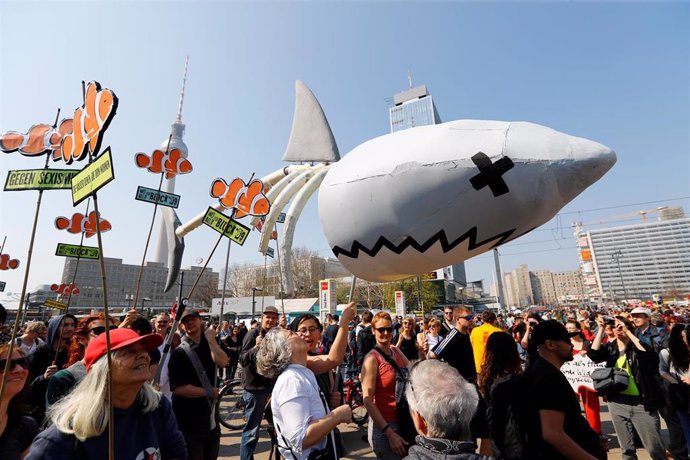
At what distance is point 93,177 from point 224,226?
2444 mm

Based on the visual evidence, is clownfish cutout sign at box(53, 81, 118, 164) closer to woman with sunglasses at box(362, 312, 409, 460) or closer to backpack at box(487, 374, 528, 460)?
woman with sunglasses at box(362, 312, 409, 460)

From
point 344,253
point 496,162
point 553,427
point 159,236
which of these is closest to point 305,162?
point 344,253

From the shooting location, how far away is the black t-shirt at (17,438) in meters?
1.75

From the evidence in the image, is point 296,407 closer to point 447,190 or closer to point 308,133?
point 447,190

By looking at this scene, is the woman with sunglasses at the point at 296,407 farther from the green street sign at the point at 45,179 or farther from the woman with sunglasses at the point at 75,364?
the green street sign at the point at 45,179

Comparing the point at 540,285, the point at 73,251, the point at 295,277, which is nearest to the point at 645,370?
the point at 73,251

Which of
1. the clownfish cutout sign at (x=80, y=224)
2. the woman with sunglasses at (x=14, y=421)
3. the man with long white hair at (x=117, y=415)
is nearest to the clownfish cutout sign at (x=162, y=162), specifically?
the clownfish cutout sign at (x=80, y=224)

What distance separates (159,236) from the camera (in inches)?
4067

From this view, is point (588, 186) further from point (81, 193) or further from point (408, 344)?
point (408, 344)

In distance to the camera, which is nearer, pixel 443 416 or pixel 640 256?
pixel 443 416

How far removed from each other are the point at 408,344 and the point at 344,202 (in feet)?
15.4

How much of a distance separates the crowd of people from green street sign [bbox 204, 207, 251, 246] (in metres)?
1.13

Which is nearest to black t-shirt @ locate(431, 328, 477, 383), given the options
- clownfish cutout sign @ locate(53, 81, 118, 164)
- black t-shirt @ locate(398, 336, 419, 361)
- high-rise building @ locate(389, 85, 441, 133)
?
black t-shirt @ locate(398, 336, 419, 361)

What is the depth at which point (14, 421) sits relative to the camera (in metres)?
1.89
